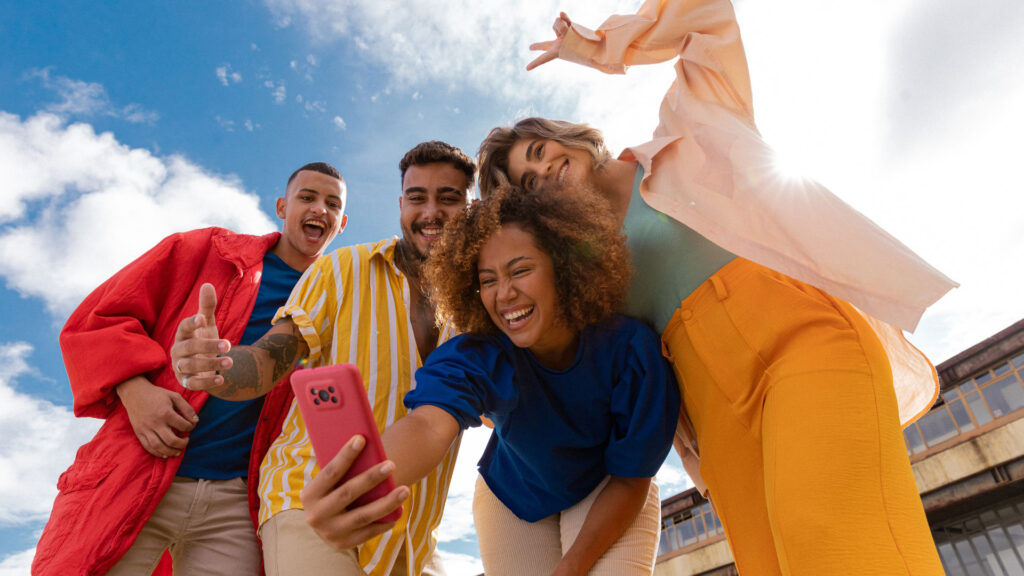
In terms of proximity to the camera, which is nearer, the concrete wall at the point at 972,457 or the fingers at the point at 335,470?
the fingers at the point at 335,470

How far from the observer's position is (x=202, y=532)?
2648 mm

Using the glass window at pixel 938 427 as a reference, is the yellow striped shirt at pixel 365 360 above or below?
below

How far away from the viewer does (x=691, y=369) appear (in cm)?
221

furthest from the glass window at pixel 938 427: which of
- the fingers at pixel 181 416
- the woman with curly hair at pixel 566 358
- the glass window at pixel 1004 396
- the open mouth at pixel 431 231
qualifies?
the fingers at pixel 181 416

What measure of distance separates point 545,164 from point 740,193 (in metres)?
1.08

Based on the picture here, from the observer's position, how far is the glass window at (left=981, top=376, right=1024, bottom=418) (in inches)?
616

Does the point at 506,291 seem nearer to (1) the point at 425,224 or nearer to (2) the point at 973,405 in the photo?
(1) the point at 425,224

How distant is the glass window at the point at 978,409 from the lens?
16094 mm

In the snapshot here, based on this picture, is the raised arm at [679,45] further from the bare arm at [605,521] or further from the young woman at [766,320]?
the bare arm at [605,521]

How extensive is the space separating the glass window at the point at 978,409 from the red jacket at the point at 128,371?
63.4 feet

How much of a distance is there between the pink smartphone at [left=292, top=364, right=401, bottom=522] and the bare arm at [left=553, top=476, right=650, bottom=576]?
1283mm

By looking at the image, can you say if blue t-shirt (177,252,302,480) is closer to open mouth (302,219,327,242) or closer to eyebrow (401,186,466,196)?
open mouth (302,219,327,242)

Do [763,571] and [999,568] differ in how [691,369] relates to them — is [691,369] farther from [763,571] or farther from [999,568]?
[999,568]

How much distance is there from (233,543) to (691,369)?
6.89 ft
